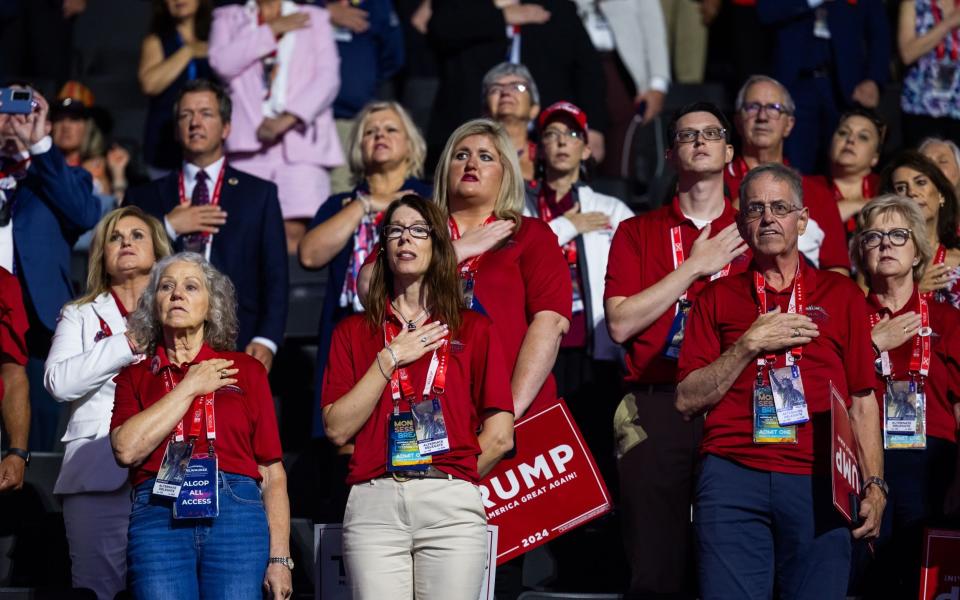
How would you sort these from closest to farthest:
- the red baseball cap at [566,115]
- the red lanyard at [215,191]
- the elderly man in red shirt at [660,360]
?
the elderly man in red shirt at [660,360] < the red lanyard at [215,191] < the red baseball cap at [566,115]

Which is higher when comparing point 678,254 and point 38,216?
point 38,216

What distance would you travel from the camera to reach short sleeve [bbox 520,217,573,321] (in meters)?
5.16

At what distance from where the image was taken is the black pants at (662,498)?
5.15 m

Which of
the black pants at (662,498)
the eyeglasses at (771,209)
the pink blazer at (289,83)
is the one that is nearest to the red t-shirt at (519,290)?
the black pants at (662,498)

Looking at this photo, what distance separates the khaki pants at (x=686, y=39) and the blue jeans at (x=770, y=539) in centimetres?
573

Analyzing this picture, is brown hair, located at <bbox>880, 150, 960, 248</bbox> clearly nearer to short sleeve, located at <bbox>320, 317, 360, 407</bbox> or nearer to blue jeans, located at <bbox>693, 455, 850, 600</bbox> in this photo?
blue jeans, located at <bbox>693, 455, 850, 600</bbox>

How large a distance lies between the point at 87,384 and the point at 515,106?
2.50 metres

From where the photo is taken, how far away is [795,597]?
4461 mm

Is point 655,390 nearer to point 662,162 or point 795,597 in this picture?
point 795,597


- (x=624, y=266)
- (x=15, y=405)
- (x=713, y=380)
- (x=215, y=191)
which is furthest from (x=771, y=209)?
(x=15, y=405)

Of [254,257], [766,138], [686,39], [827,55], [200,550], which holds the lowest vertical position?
[200,550]

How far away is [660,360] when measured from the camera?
205 inches

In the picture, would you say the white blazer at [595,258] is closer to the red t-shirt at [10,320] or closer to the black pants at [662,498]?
the black pants at [662,498]

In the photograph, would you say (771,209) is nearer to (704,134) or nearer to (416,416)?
(704,134)
